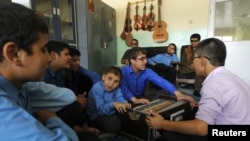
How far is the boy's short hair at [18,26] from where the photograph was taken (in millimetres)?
485

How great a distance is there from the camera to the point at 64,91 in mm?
874

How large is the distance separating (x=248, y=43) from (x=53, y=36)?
11.2 ft

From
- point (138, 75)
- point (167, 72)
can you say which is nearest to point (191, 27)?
point (167, 72)

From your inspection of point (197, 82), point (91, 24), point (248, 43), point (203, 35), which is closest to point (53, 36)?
point (91, 24)

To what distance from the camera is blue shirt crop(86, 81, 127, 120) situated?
1560 mm

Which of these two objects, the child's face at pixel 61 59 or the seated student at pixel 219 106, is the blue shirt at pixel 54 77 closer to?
the child's face at pixel 61 59

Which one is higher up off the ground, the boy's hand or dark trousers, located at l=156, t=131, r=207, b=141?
the boy's hand

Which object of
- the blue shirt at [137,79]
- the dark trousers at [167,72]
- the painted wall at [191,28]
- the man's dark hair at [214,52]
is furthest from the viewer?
the painted wall at [191,28]

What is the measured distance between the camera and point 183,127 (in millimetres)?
1053

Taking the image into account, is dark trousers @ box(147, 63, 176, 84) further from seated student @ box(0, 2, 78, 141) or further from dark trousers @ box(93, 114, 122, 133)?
seated student @ box(0, 2, 78, 141)

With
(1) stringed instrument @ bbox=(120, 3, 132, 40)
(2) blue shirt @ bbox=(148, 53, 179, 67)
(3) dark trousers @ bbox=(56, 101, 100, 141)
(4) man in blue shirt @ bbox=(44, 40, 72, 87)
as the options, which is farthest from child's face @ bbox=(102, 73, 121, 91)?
(1) stringed instrument @ bbox=(120, 3, 132, 40)

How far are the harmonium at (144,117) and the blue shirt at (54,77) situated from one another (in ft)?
1.90

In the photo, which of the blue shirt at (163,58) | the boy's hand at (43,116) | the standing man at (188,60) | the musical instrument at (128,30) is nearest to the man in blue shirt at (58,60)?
the boy's hand at (43,116)

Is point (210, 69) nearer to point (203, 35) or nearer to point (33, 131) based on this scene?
point (33, 131)
